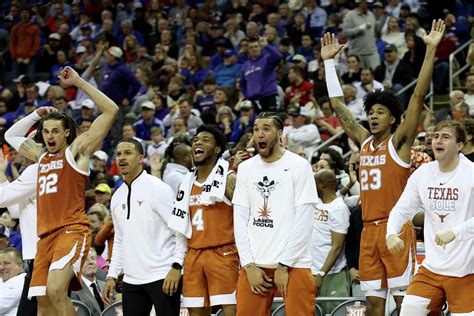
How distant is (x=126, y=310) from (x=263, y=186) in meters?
1.84

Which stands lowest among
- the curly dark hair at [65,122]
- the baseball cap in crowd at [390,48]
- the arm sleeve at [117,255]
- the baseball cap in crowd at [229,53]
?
the arm sleeve at [117,255]

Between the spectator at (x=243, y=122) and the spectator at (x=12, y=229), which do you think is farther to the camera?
the spectator at (x=243, y=122)

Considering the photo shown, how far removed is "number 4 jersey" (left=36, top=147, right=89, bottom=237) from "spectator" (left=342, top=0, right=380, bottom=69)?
9.32m

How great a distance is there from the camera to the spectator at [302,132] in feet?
49.3

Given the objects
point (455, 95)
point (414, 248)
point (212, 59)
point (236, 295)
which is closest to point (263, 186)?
point (236, 295)

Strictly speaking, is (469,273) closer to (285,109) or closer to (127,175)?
(127,175)

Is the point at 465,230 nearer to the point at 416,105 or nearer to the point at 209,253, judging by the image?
the point at 416,105

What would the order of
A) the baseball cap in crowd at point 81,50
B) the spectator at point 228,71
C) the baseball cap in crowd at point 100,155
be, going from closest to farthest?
the baseball cap in crowd at point 100,155, the spectator at point 228,71, the baseball cap in crowd at point 81,50

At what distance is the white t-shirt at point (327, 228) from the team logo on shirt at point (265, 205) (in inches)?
80.8

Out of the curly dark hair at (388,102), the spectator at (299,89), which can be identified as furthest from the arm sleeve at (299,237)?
the spectator at (299,89)

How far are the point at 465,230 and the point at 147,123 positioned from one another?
33.8 ft

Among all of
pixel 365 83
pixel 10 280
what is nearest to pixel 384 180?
pixel 10 280

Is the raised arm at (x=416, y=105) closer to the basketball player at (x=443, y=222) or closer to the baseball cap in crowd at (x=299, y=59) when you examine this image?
the basketball player at (x=443, y=222)

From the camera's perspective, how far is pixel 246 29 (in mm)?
19812
